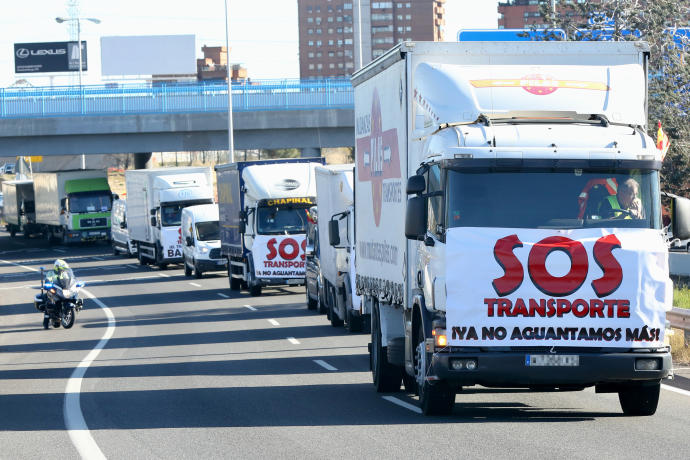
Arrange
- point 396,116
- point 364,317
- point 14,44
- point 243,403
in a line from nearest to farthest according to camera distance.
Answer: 1. point 396,116
2. point 243,403
3. point 364,317
4. point 14,44

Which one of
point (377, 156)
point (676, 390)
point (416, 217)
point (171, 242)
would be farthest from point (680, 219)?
point (171, 242)

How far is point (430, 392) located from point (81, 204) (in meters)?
56.4

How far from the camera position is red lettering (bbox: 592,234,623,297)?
1146 centimetres

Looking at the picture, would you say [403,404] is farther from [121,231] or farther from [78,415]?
[121,231]

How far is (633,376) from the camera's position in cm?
1159

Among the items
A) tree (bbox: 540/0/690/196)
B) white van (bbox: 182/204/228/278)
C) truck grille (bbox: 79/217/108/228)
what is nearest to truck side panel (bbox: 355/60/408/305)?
tree (bbox: 540/0/690/196)

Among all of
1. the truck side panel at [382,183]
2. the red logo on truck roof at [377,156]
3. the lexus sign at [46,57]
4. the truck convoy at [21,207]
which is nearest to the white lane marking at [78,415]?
the truck side panel at [382,183]

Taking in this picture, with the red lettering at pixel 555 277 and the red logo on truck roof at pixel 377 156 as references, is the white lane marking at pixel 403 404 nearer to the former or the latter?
the red logo on truck roof at pixel 377 156

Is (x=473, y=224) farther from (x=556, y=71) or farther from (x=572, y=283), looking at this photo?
(x=556, y=71)

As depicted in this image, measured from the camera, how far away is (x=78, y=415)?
1382 cm

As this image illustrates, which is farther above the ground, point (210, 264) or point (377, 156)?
point (377, 156)

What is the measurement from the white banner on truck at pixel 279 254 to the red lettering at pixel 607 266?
2226 cm

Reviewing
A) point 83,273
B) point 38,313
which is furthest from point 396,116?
point 83,273

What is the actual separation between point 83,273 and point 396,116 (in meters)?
37.1
